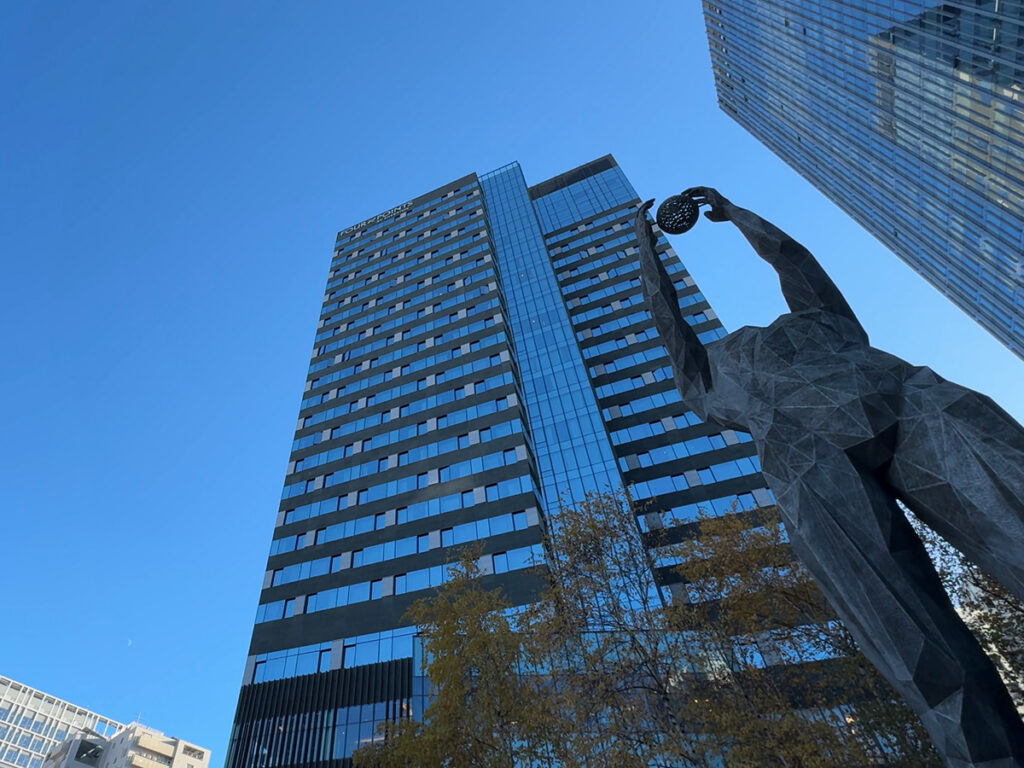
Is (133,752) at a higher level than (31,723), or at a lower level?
lower

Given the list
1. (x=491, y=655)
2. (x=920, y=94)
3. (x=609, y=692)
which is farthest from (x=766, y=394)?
(x=920, y=94)

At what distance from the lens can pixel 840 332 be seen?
30.3 ft

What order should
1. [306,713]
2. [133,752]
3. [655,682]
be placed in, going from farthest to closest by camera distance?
[133,752]
[306,713]
[655,682]

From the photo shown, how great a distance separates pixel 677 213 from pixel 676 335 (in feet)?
7.92

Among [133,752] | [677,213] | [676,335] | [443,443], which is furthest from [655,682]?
[133,752]

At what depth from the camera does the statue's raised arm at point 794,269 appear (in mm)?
10016

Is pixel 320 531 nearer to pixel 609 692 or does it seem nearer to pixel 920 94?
pixel 609 692

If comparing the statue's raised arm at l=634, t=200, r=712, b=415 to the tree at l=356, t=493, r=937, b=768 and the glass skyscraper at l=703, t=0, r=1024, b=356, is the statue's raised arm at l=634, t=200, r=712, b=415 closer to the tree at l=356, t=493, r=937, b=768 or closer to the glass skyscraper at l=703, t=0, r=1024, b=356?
the tree at l=356, t=493, r=937, b=768

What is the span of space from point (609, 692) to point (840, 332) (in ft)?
27.9

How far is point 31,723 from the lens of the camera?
8494 cm

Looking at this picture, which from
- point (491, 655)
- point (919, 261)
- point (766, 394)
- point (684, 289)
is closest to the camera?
point (766, 394)

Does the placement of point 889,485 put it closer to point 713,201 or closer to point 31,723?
point 713,201

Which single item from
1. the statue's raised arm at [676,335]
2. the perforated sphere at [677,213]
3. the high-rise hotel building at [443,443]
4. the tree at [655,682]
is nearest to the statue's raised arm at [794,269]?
the perforated sphere at [677,213]

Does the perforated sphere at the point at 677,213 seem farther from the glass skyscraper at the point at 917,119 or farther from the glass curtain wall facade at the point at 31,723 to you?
the glass curtain wall facade at the point at 31,723
